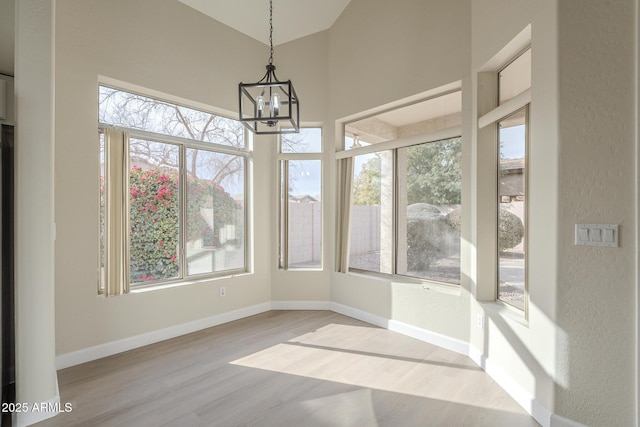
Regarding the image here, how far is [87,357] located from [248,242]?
213 cm

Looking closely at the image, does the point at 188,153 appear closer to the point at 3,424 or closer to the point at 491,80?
the point at 3,424

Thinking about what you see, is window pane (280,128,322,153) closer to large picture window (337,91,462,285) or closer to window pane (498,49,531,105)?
large picture window (337,91,462,285)

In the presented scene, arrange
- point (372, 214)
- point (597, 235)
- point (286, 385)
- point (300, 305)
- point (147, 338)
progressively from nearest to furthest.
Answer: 1. point (597, 235)
2. point (286, 385)
3. point (147, 338)
4. point (372, 214)
5. point (300, 305)

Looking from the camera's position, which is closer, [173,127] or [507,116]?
[507,116]

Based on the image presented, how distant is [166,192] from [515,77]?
371 cm

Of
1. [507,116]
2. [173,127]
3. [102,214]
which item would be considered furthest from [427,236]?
[102,214]

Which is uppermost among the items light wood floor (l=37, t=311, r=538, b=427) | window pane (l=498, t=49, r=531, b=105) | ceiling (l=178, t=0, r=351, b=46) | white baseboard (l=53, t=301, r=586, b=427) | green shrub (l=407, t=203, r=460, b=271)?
ceiling (l=178, t=0, r=351, b=46)

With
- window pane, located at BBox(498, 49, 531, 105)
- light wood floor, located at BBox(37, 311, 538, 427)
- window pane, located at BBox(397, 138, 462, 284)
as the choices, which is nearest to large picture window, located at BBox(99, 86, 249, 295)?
light wood floor, located at BBox(37, 311, 538, 427)

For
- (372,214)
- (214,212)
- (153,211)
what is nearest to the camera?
(153,211)

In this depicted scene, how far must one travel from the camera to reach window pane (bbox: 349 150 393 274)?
4.06 metres

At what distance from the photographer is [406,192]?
387 centimetres

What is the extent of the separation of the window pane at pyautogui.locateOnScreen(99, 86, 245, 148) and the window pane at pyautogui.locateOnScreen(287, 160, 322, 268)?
920 millimetres

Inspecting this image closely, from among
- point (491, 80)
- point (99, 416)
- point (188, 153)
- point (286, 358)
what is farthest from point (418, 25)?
point (99, 416)

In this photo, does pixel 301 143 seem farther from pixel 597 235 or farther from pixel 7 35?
pixel 597 235
